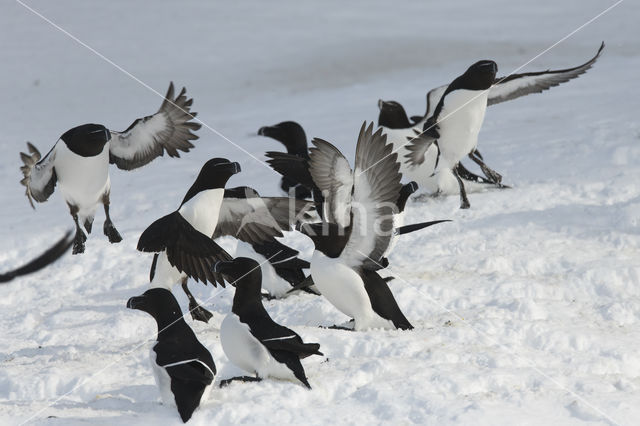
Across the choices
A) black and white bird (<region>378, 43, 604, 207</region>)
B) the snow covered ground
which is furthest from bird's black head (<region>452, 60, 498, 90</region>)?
the snow covered ground

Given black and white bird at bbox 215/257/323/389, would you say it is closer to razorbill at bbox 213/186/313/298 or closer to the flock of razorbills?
the flock of razorbills

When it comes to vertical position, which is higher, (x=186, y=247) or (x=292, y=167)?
(x=292, y=167)

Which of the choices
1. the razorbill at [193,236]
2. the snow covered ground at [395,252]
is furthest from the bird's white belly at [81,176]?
the razorbill at [193,236]

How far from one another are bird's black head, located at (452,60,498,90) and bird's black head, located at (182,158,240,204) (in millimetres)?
2678

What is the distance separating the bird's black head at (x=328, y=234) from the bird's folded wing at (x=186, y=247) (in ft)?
1.45

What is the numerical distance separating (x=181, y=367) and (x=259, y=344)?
44 centimetres

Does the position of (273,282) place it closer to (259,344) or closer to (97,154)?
(97,154)

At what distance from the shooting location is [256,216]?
5.36m

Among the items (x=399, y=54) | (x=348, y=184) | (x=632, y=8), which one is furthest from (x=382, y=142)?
(x=632, y=8)

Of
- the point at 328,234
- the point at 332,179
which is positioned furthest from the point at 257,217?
the point at 332,179

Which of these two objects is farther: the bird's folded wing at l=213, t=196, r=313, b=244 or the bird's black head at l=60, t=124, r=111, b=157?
the bird's black head at l=60, t=124, r=111, b=157

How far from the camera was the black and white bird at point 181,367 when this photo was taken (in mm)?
3596

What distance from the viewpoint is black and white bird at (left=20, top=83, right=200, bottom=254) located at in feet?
18.7

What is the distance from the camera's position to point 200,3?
19250 millimetres
